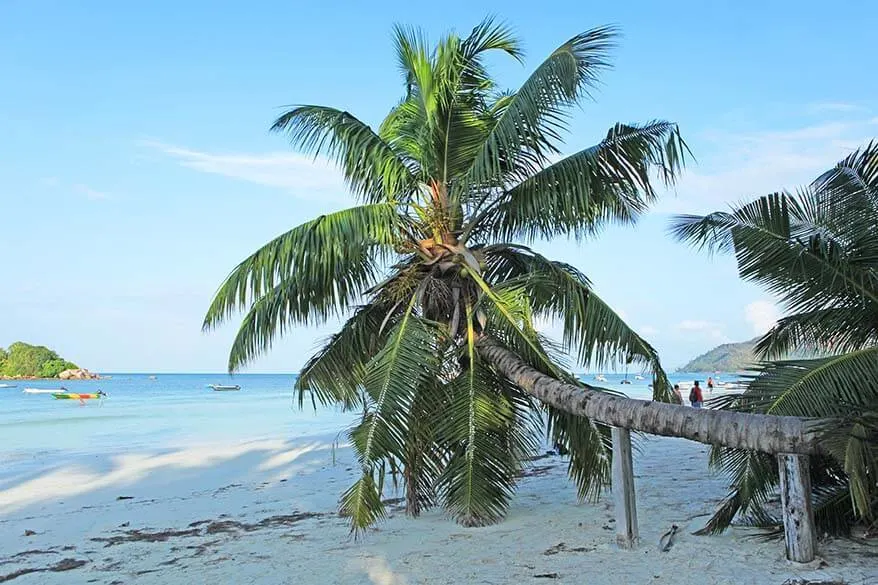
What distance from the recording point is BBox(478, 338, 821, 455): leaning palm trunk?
5.58 m

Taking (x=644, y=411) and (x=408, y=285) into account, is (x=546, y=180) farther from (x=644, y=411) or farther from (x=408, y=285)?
(x=644, y=411)

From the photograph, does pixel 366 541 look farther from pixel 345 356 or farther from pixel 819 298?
pixel 819 298

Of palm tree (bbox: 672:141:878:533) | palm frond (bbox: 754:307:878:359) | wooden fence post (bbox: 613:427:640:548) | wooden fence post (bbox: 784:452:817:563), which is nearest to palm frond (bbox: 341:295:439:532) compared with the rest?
wooden fence post (bbox: 613:427:640:548)

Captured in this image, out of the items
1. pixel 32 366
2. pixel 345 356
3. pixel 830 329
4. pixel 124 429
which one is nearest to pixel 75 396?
pixel 124 429

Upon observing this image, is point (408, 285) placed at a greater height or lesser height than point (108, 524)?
greater

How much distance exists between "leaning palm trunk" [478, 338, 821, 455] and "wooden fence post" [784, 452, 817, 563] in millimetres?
127

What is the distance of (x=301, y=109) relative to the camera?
880cm

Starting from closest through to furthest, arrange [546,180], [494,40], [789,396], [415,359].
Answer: [789,396] → [415,359] → [546,180] → [494,40]

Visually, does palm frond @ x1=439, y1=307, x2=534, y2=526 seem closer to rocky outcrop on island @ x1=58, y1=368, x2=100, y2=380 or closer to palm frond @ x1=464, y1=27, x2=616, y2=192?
palm frond @ x1=464, y1=27, x2=616, y2=192

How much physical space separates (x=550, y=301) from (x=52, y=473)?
43.2ft

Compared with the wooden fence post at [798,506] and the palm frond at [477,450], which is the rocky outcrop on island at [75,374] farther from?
the wooden fence post at [798,506]

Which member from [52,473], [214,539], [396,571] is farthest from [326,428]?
[396,571]

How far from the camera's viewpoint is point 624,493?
6523 mm

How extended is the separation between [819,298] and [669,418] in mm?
2082
